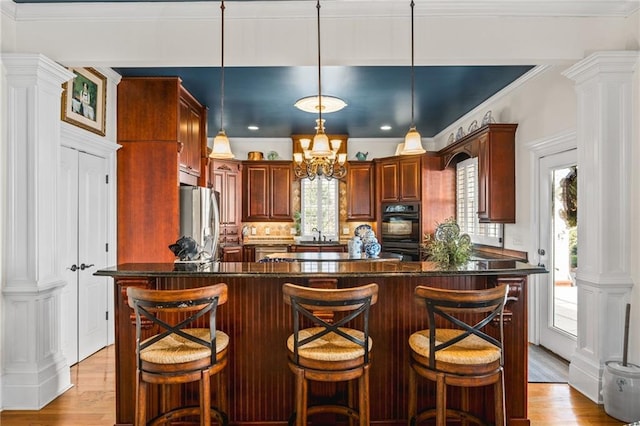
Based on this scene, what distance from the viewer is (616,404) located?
258 centimetres

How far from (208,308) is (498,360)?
1.53 meters

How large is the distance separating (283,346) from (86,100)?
306 centimetres

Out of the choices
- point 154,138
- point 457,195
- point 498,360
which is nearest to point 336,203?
point 457,195

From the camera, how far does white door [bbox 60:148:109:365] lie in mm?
3521

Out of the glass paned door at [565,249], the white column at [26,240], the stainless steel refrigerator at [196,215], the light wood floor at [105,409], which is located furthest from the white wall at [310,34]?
the light wood floor at [105,409]

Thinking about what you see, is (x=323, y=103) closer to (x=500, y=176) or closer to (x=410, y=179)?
(x=500, y=176)

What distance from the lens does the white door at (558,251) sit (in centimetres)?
372

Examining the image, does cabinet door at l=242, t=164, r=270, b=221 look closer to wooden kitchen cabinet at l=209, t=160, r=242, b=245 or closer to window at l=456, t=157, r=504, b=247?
wooden kitchen cabinet at l=209, t=160, r=242, b=245

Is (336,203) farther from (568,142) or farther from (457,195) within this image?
(568,142)

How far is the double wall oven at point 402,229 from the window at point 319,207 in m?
0.98

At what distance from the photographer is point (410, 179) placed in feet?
20.8

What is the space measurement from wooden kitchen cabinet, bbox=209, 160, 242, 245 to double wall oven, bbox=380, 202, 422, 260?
2.64 m

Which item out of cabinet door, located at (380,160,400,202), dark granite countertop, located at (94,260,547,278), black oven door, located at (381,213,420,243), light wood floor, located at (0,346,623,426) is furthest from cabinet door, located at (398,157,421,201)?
dark granite countertop, located at (94,260,547,278)

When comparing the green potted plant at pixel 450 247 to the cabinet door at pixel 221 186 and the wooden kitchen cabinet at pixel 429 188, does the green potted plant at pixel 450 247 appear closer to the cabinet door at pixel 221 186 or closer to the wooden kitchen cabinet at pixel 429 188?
the wooden kitchen cabinet at pixel 429 188
